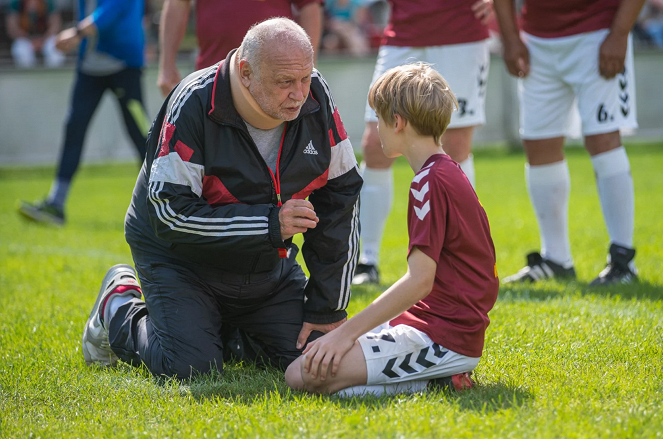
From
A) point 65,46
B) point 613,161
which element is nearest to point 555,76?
point 613,161

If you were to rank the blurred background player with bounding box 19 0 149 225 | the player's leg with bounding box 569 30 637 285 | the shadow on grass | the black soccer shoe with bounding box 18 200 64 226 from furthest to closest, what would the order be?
the black soccer shoe with bounding box 18 200 64 226
the blurred background player with bounding box 19 0 149 225
the player's leg with bounding box 569 30 637 285
the shadow on grass

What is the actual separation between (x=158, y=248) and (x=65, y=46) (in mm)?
4142

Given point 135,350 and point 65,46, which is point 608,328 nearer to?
point 135,350

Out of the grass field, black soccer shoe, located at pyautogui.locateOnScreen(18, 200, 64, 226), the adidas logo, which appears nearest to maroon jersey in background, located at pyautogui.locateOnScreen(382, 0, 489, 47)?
the grass field

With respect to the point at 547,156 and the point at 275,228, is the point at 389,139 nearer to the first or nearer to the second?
the point at 275,228

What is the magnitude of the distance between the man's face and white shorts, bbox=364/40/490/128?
5.94 ft

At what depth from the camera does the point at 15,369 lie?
341 centimetres

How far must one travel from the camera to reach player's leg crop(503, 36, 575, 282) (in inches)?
197

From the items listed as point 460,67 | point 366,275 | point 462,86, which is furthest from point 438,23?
point 366,275

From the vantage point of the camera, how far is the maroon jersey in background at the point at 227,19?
475cm

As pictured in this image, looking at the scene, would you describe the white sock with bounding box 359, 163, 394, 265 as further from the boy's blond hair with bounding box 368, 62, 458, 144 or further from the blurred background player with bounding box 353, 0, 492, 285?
the boy's blond hair with bounding box 368, 62, 458, 144

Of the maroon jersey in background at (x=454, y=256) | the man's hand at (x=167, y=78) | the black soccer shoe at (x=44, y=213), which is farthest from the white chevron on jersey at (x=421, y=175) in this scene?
the black soccer shoe at (x=44, y=213)

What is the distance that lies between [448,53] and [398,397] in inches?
105

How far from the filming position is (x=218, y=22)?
4777 millimetres
